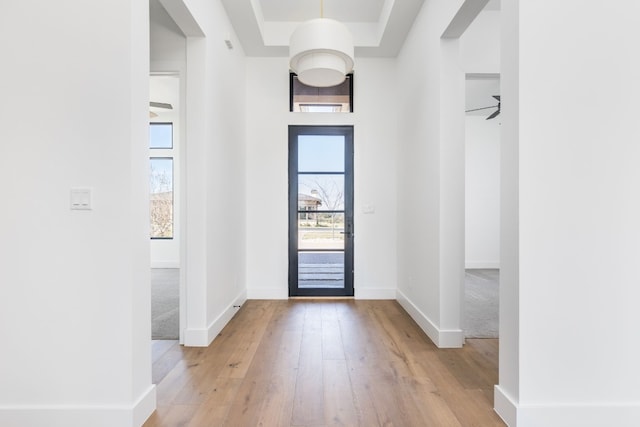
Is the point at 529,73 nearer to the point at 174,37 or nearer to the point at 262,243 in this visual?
the point at 174,37

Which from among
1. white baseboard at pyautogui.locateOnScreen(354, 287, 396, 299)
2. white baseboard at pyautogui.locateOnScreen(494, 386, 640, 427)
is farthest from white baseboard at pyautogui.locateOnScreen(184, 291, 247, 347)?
white baseboard at pyautogui.locateOnScreen(494, 386, 640, 427)

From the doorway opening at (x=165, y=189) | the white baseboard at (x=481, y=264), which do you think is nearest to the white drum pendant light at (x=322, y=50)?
the doorway opening at (x=165, y=189)

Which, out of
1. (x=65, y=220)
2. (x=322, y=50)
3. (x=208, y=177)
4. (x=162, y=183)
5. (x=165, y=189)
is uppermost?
(x=322, y=50)

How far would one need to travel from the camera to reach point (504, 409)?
1.90m

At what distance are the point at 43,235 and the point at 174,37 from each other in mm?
2121

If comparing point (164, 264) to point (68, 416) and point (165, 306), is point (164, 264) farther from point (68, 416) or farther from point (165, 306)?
point (68, 416)

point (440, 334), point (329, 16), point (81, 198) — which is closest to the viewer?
point (81, 198)

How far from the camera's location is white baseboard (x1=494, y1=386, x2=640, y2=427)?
1.78 metres

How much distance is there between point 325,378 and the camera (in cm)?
237

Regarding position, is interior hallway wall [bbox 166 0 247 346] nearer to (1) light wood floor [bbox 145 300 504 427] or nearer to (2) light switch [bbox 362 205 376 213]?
(1) light wood floor [bbox 145 300 504 427]

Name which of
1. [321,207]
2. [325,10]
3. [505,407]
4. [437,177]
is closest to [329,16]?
[325,10]

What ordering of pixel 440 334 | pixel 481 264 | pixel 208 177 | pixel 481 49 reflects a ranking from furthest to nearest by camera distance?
pixel 481 264
pixel 481 49
pixel 208 177
pixel 440 334

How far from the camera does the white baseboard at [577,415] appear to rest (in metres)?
1.78

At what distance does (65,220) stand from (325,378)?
5.98 feet
